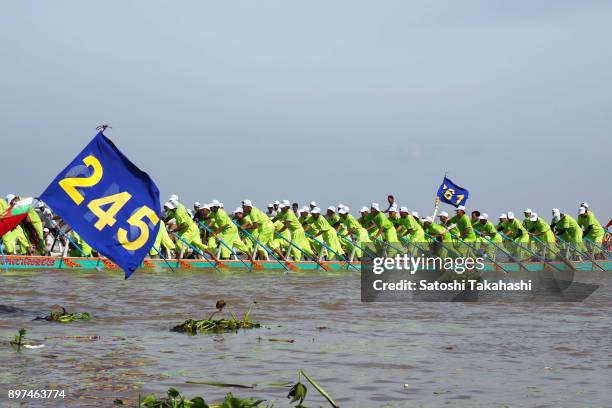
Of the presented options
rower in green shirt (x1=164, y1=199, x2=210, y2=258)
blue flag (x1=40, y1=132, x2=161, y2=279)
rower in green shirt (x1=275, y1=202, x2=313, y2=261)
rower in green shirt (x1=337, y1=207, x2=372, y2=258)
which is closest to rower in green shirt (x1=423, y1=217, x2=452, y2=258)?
rower in green shirt (x1=337, y1=207, x2=372, y2=258)

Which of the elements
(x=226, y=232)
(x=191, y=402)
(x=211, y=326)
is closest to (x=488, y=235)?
(x=226, y=232)

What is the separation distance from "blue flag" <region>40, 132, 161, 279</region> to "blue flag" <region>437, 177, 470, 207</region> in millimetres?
20477

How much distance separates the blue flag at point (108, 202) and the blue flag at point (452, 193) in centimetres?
2048

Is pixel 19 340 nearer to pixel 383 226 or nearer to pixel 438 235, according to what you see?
pixel 383 226

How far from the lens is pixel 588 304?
18266mm

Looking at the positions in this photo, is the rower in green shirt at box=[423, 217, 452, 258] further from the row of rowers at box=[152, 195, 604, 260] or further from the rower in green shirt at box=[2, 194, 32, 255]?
the rower in green shirt at box=[2, 194, 32, 255]

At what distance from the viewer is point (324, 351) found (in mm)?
10492


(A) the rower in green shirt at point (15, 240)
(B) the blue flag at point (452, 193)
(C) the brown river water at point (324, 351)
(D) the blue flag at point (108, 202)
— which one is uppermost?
(B) the blue flag at point (452, 193)

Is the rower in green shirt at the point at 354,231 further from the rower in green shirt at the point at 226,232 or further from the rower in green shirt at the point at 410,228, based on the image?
the rower in green shirt at the point at 226,232

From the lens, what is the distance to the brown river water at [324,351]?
807cm

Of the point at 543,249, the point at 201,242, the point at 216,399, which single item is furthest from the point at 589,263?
the point at 216,399

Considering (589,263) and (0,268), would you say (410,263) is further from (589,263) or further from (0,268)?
(0,268)

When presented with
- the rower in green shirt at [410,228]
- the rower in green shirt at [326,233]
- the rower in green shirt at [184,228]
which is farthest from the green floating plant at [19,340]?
the rower in green shirt at [410,228]

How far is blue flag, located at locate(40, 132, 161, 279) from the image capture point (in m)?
11.6
